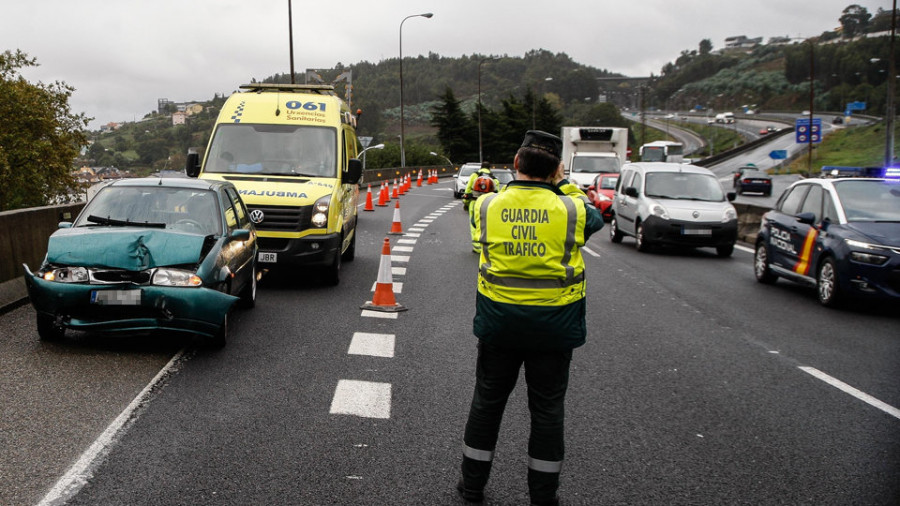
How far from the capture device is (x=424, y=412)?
559 centimetres

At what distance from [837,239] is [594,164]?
2019 cm

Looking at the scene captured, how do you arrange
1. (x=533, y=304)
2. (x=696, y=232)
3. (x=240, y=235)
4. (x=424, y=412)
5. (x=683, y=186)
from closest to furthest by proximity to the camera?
(x=533, y=304) → (x=424, y=412) → (x=240, y=235) → (x=696, y=232) → (x=683, y=186)

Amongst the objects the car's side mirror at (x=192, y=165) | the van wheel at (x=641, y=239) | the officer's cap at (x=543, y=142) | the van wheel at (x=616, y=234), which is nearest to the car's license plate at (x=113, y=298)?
the officer's cap at (x=543, y=142)

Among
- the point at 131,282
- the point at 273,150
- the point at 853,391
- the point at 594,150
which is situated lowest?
the point at 853,391

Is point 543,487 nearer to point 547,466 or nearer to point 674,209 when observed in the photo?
point 547,466

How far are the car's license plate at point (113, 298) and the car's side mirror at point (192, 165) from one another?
16.0ft

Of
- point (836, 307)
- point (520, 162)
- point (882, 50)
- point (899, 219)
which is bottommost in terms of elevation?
point (836, 307)

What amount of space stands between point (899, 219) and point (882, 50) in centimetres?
14249

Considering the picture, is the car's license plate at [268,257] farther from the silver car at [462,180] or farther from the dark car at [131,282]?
the silver car at [462,180]

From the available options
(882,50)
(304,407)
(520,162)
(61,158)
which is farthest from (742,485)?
(882,50)

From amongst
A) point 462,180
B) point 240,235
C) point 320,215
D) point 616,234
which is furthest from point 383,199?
point 240,235

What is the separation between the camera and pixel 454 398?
5957 millimetres

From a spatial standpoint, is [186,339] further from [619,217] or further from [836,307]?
[619,217]

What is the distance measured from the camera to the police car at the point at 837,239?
9828 millimetres
